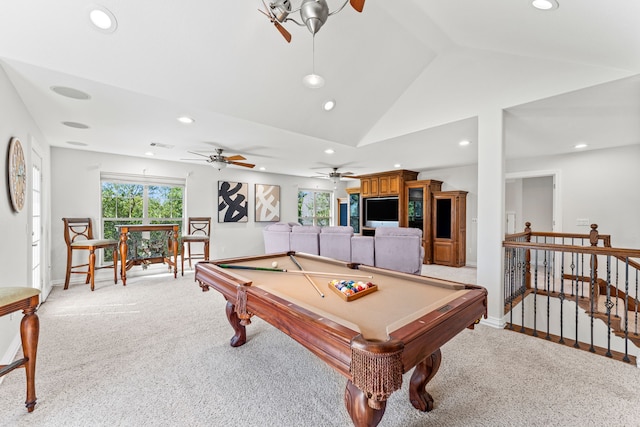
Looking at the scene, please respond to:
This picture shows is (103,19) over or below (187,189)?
over

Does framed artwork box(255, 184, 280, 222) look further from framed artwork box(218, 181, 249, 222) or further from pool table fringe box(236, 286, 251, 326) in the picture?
pool table fringe box(236, 286, 251, 326)

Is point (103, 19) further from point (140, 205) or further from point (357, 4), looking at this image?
point (140, 205)

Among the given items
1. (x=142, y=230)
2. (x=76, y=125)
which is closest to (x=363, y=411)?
(x=76, y=125)

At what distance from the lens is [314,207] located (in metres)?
8.56

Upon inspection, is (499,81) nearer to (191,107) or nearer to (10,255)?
(191,107)

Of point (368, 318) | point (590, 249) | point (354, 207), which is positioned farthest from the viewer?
point (354, 207)

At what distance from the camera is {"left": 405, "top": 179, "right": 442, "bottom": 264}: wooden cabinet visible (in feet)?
20.6

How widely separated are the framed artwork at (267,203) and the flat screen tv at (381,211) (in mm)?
2538

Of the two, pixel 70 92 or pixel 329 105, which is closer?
pixel 70 92

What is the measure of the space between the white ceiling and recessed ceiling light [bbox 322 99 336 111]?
3.6 inches

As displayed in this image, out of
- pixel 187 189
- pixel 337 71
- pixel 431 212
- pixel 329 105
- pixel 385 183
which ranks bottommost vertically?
pixel 431 212

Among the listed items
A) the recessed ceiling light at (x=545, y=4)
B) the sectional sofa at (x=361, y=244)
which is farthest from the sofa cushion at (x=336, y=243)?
the recessed ceiling light at (x=545, y=4)

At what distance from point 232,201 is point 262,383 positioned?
208 inches

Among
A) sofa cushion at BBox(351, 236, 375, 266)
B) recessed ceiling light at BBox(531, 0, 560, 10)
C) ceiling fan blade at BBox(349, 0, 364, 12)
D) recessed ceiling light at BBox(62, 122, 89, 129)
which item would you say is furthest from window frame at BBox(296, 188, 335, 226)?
recessed ceiling light at BBox(531, 0, 560, 10)
